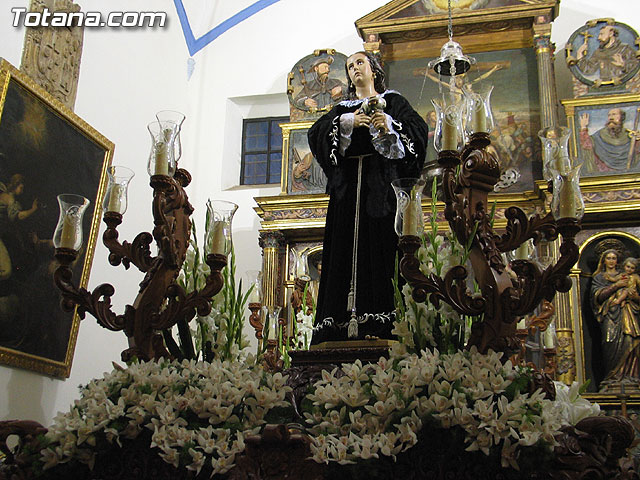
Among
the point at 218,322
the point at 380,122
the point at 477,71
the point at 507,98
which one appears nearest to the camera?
the point at 218,322

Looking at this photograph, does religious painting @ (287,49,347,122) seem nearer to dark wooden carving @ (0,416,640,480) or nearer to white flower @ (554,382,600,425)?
white flower @ (554,382,600,425)

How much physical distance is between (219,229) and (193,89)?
8391 millimetres

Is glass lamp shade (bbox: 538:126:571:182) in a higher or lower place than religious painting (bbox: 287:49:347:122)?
lower

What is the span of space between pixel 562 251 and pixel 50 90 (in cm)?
636

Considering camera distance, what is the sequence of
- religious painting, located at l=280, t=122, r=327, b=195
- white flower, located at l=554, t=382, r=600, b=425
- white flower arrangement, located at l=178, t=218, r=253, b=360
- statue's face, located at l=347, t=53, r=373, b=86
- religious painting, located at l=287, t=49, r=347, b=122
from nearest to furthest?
1. white flower, located at l=554, t=382, r=600, b=425
2. white flower arrangement, located at l=178, t=218, r=253, b=360
3. statue's face, located at l=347, t=53, r=373, b=86
4. religious painting, located at l=280, t=122, r=327, b=195
5. religious painting, located at l=287, t=49, r=347, b=122

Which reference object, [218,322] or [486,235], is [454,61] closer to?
[218,322]

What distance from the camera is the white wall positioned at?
8.53m

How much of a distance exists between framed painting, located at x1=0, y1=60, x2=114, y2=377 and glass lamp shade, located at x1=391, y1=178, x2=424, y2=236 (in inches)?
186

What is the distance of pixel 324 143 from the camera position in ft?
14.6

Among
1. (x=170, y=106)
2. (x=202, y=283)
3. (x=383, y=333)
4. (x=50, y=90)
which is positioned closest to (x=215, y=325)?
(x=202, y=283)

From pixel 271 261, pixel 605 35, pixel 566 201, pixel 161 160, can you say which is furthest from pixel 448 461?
pixel 605 35

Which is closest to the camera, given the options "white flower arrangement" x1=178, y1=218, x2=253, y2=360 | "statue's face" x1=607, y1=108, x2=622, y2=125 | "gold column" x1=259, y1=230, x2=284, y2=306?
"white flower arrangement" x1=178, y1=218, x2=253, y2=360

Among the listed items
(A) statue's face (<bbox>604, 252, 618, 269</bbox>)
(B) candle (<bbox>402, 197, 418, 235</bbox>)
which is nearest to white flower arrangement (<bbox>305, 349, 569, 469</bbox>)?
(B) candle (<bbox>402, 197, 418, 235</bbox>)

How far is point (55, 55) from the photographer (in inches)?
320
